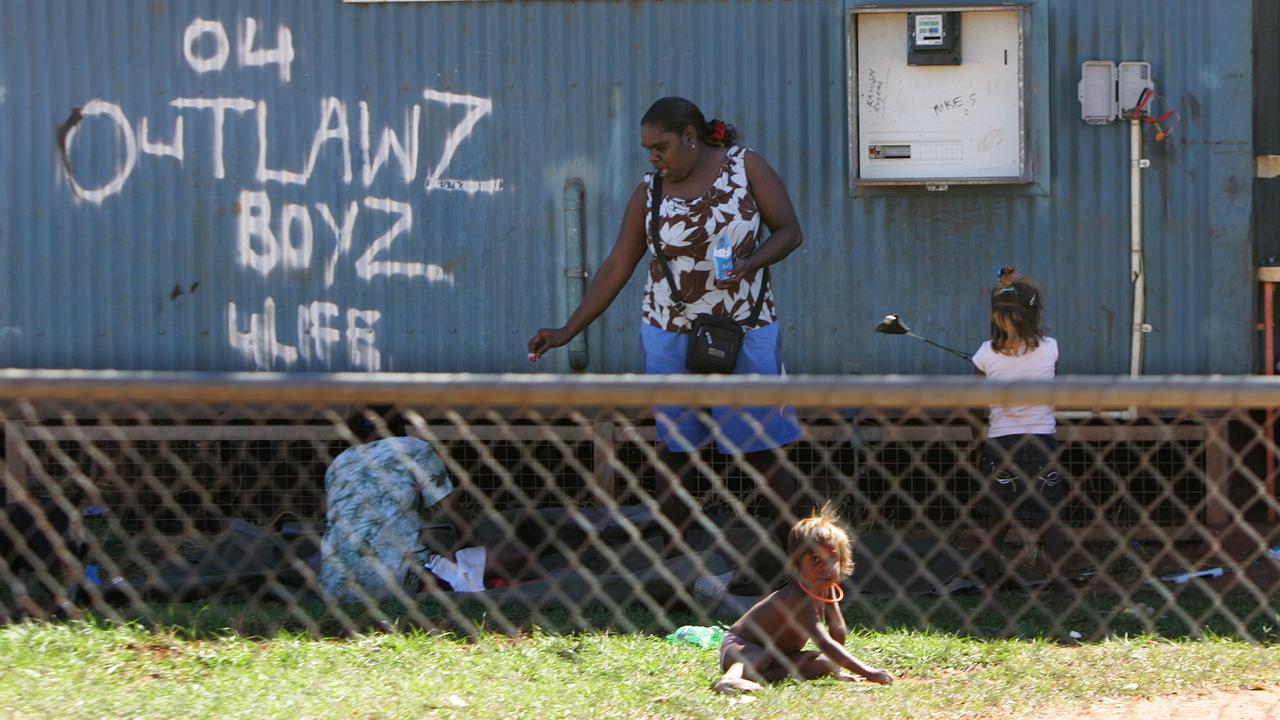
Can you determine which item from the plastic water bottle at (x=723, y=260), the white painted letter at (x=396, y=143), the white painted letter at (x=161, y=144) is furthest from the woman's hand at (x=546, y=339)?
the white painted letter at (x=161, y=144)

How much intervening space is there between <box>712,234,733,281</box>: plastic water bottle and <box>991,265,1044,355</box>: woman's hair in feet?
4.12

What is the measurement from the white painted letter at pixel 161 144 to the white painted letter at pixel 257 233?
0.37 m

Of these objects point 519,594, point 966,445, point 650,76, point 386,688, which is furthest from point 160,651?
point 966,445

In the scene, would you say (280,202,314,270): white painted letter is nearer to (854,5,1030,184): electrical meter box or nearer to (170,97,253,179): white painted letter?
(170,97,253,179): white painted letter

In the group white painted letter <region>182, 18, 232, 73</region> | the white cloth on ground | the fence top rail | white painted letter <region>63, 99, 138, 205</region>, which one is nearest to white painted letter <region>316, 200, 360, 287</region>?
white painted letter <region>182, 18, 232, 73</region>

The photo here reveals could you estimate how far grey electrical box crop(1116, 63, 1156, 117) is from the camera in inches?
251

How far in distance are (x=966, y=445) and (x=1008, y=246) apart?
1.04 m

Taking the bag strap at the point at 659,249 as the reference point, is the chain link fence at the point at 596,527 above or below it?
below

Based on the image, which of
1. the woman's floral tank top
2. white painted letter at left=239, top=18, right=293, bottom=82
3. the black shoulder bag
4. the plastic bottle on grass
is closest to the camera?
the plastic bottle on grass

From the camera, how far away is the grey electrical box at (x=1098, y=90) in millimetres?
6395

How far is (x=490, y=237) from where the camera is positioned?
6.67 metres

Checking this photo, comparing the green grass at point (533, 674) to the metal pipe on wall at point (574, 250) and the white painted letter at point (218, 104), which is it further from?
the white painted letter at point (218, 104)

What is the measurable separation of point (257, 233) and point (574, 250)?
1.51 metres

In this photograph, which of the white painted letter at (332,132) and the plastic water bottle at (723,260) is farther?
the white painted letter at (332,132)
